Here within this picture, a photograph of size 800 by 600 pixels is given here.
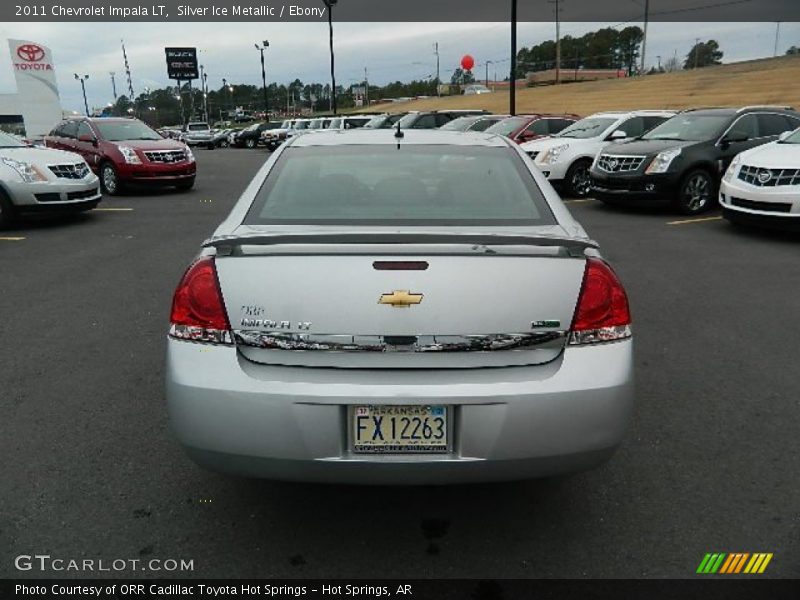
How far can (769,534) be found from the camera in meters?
2.60

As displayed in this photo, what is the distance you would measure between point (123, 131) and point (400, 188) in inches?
528

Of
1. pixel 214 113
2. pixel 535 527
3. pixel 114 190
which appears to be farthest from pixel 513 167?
pixel 214 113

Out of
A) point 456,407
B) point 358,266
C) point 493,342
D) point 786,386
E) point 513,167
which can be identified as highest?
point 513,167

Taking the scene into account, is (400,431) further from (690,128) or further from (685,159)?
(690,128)

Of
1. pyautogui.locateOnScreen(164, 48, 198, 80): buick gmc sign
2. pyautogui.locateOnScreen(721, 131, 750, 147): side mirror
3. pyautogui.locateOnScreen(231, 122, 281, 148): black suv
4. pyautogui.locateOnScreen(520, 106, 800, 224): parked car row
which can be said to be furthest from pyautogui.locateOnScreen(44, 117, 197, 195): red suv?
pyautogui.locateOnScreen(164, 48, 198, 80): buick gmc sign

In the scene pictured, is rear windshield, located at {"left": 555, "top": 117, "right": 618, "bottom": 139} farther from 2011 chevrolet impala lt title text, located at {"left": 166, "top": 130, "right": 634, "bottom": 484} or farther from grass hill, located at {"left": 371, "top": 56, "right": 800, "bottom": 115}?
grass hill, located at {"left": 371, "top": 56, "right": 800, "bottom": 115}


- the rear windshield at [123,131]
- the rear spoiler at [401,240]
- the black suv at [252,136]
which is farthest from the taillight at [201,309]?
the black suv at [252,136]

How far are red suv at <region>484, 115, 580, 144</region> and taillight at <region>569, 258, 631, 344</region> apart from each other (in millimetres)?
12969

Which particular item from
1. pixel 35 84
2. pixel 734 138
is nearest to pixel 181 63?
pixel 35 84

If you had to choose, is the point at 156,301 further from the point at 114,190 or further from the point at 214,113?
the point at 214,113

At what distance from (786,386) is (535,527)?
89.8 inches

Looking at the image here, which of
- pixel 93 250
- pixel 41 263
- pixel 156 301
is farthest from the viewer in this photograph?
pixel 93 250

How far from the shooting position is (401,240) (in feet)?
7.93

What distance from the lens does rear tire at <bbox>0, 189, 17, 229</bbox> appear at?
9452 mm
